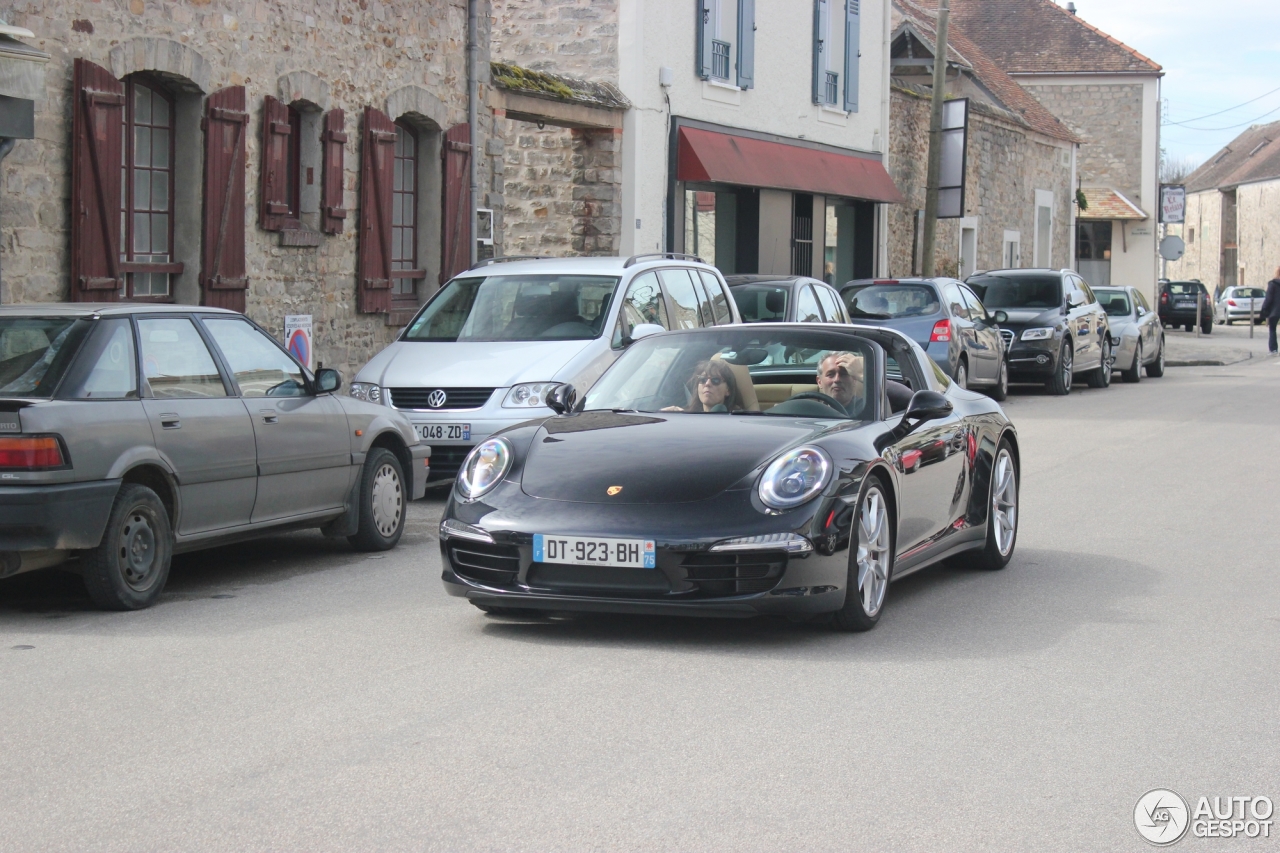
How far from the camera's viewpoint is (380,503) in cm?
963

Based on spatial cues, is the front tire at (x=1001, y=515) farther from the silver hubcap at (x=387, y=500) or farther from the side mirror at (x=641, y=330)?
the side mirror at (x=641, y=330)

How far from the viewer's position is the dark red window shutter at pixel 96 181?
43.9 feet

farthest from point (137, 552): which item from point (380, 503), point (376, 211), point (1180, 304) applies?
point (1180, 304)

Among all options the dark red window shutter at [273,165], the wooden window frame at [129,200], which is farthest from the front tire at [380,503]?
the dark red window shutter at [273,165]

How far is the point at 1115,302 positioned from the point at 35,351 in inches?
900

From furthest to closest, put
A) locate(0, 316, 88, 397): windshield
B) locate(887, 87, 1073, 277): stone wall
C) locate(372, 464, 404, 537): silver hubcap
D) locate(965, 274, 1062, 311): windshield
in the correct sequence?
locate(887, 87, 1073, 277): stone wall
locate(965, 274, 1062, 311): windshield
locate(372, 464, 404, 537): silver hubcap
locate(0, 316, 88, 397): windshield

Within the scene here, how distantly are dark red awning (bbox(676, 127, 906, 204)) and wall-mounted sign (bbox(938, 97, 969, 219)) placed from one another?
4.76 feet

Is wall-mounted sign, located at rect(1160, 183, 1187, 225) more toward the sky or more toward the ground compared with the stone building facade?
more toward the sky

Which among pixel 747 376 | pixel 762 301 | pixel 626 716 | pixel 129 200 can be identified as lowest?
pixel 626 716

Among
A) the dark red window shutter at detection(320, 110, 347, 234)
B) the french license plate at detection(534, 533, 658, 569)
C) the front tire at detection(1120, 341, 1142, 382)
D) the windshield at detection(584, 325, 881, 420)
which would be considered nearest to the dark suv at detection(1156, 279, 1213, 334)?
the front tire at detection(1120, 341, 1142, 382)

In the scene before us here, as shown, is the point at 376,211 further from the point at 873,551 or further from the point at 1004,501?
the point at 873,551

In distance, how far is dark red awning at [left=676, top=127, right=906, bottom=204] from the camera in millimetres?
24078

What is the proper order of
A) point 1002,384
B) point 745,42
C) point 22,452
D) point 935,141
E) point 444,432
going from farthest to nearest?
point 935,141, point 745,42, point 1002,384, point 444,432, point 22,452

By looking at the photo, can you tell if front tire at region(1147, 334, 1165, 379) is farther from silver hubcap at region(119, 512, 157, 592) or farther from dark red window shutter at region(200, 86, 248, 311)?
silver hubcap at region(119, 512, 157, 592)
